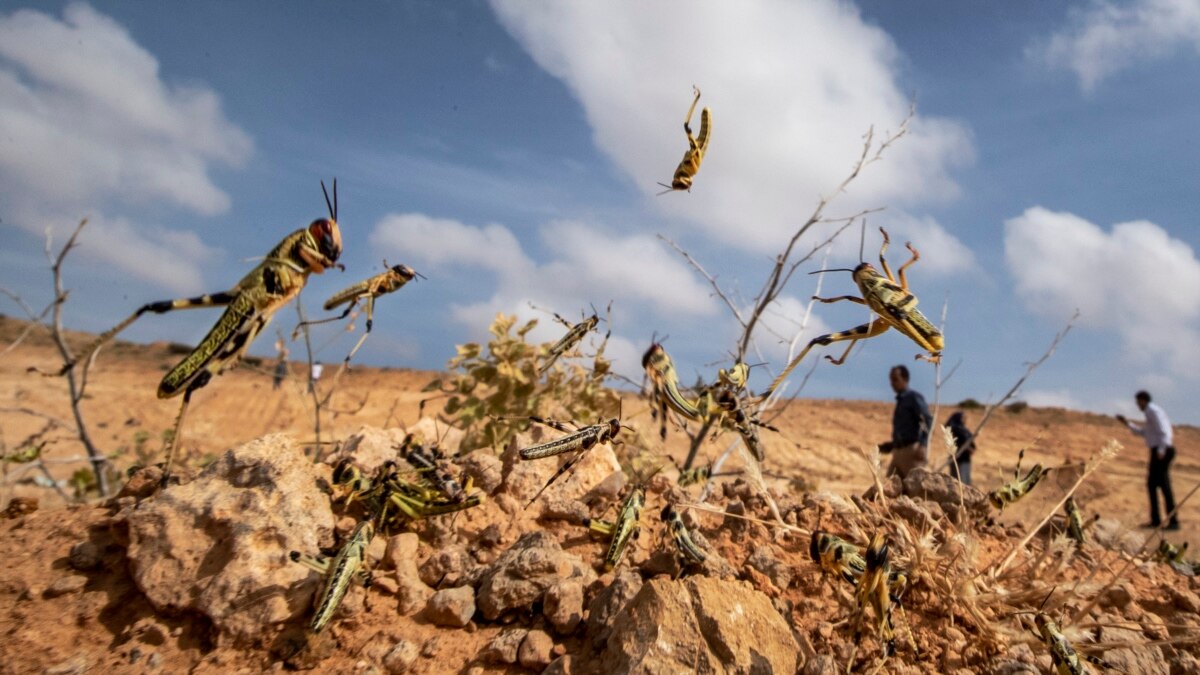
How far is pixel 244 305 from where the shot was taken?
6.36 ft

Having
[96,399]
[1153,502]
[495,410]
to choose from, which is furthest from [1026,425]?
[96,399]

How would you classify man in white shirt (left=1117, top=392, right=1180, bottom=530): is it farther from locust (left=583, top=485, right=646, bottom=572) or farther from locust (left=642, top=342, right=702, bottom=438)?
locust (left=642, top=342, right=702, bottom=438)

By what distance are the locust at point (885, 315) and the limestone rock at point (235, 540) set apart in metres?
2.42

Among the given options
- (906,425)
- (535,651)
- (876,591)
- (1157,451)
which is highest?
(1157,451)

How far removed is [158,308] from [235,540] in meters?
A: 1.82

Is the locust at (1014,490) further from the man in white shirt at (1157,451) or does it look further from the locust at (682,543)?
the man in white shirt at (1157,451)

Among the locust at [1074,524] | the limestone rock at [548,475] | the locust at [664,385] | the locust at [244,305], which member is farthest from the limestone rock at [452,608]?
the locust at [1074,524]

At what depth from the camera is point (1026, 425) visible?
31.2m

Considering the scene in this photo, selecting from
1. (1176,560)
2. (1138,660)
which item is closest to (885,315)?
(1138,660)

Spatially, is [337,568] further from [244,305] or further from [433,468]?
[244,305]

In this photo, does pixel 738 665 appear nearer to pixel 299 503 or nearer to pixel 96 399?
pixel 299 503

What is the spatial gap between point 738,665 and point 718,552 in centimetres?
107

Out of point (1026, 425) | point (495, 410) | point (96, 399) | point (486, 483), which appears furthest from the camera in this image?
point (1026, 425)

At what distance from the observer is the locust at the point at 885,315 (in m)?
2.15
